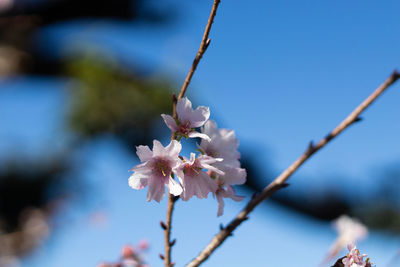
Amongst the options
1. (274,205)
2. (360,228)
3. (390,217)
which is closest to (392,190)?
(390,217)

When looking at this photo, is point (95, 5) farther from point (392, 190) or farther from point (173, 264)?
point (392, 190)

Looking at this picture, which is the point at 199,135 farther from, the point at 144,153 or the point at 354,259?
the point at 354,259

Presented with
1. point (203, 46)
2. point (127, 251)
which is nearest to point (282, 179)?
point (203, 46)

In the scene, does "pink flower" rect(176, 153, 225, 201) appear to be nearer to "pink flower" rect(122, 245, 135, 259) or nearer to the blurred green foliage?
"pink flower" rect(122, 245, 135, 259)

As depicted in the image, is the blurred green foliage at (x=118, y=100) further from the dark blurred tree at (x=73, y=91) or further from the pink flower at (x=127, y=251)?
the pink flower at (x=127, y=251)

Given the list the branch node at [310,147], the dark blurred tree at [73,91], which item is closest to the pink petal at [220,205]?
the branch node at [310,147]
